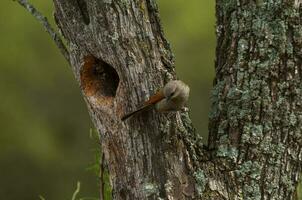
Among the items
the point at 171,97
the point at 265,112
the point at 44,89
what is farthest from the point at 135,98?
the point at 44,89

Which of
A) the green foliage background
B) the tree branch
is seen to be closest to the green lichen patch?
the tree branch

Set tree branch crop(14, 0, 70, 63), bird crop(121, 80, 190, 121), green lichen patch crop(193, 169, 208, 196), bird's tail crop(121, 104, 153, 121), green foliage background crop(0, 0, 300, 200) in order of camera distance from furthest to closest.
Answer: green foliage background crop(0, 0, 300, 200)
tree branch crop(14, 0, 70, 63)
green lichen patch crop(193, 169, 208, 196)
bird's tail crop(121, 104, 153, 121)
bird crop(121, 80, 190, 121)

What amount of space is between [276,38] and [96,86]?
86 cm

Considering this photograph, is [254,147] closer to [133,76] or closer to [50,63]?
[133,76]

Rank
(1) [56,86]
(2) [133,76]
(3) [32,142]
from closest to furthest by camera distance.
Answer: (2) [133,76]
(1) [56,86]
(3) [32,142]

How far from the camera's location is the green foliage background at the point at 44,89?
16.2 meters

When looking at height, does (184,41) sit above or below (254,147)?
above

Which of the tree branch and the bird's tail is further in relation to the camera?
the tree branch

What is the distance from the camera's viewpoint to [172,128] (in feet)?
14.3

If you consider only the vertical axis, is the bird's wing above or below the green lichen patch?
above

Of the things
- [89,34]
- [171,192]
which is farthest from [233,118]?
[89,34]

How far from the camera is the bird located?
163 inches

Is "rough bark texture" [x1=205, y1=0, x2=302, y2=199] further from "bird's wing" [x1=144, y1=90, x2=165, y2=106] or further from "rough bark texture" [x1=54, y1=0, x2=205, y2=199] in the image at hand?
"bird's wing" [x1=144, y1=90, x2=165, y2=106]

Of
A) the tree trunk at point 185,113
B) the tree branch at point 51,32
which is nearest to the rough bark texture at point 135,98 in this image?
the tree trunk at point 185,113
